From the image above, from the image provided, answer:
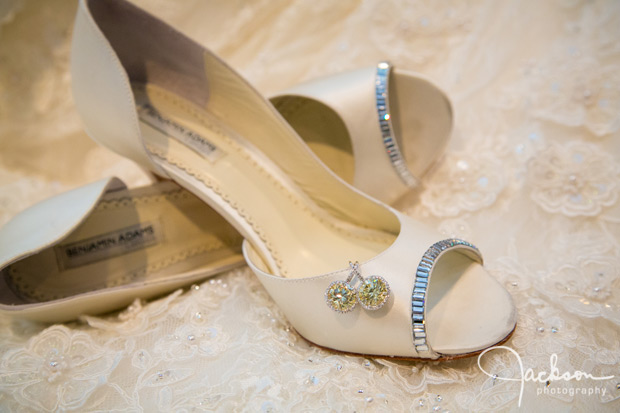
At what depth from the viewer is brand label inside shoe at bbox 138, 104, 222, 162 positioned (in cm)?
100

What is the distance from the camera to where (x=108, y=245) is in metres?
0.91

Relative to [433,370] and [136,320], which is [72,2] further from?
[433,370]

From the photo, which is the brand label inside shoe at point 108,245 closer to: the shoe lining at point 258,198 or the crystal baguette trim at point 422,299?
the shoe lining at point 258,198

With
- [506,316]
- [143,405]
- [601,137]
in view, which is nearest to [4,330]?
[143,405]

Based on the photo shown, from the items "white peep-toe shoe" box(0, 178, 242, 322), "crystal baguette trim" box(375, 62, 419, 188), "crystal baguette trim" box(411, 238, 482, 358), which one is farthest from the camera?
"crystal baguette trim" box(375, 62, 419, 188)

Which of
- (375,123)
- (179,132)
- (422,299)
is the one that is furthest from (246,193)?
(422,299)

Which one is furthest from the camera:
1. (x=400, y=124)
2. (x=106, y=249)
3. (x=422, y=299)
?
Answer: (x=400, y=124)

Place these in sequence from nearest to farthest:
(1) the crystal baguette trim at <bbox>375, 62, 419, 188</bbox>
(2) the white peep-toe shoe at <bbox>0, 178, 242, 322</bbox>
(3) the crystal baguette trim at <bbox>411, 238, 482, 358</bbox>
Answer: (3) the crystal baguette trim at <bbox>411, 238, 482, 358</bbox>, (2) the white peep-toe shoe at <bbox>0, 178, 242, 322</bbox>, (1) the crystal baguette trim at <bbox>375, 62, 419, 188</bbox>

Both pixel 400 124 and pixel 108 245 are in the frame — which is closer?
pixel 108 245

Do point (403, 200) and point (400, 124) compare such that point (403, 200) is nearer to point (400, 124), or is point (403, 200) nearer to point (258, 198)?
point (400, 124)

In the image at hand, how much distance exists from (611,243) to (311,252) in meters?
0.56

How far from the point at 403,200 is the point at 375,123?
21cm

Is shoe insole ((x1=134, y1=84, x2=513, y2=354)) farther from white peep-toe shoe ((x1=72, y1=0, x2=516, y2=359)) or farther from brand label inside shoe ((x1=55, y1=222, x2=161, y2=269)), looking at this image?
brand label inside shoe ((x1=55, y1=222, x2=161, y2=269))

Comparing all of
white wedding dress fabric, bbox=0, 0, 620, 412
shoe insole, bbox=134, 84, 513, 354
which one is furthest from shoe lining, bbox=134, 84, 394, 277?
white wedding dress fabric, bbox=0, 0, 620, 412
